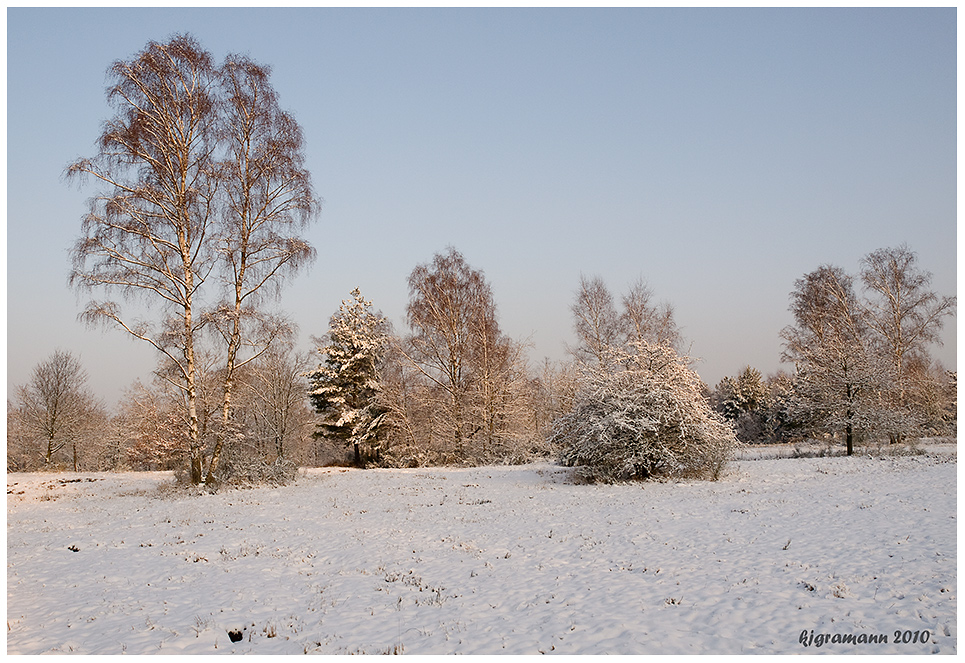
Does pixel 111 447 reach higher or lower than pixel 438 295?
lower

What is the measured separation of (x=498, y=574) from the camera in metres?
8.14

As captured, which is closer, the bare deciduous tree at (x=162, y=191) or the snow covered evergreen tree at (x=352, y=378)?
the bare deciduous tree at (x=162, y=191)

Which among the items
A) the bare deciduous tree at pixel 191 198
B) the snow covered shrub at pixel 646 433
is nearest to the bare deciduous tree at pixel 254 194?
the bare deciduous tree at pixel 191 198

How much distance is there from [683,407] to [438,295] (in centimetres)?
1458

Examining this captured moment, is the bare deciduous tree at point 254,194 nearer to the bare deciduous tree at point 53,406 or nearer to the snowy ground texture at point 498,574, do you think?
the snowy ground texture at point 498,574

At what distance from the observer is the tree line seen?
1681 centimetres

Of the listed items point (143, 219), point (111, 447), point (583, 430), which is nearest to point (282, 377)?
point (111, 447)

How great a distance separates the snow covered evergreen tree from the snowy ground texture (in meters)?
14.5

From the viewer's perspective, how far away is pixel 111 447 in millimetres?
33906

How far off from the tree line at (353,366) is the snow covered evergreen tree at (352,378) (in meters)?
0.12

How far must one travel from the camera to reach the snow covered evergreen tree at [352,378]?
96.2 feet

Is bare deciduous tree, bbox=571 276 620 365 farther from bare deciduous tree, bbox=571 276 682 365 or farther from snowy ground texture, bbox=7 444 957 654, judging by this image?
snowy ground texture, bbox=7 444 957 654

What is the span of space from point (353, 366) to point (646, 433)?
57.7 ft

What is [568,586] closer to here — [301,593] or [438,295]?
[301,593]
